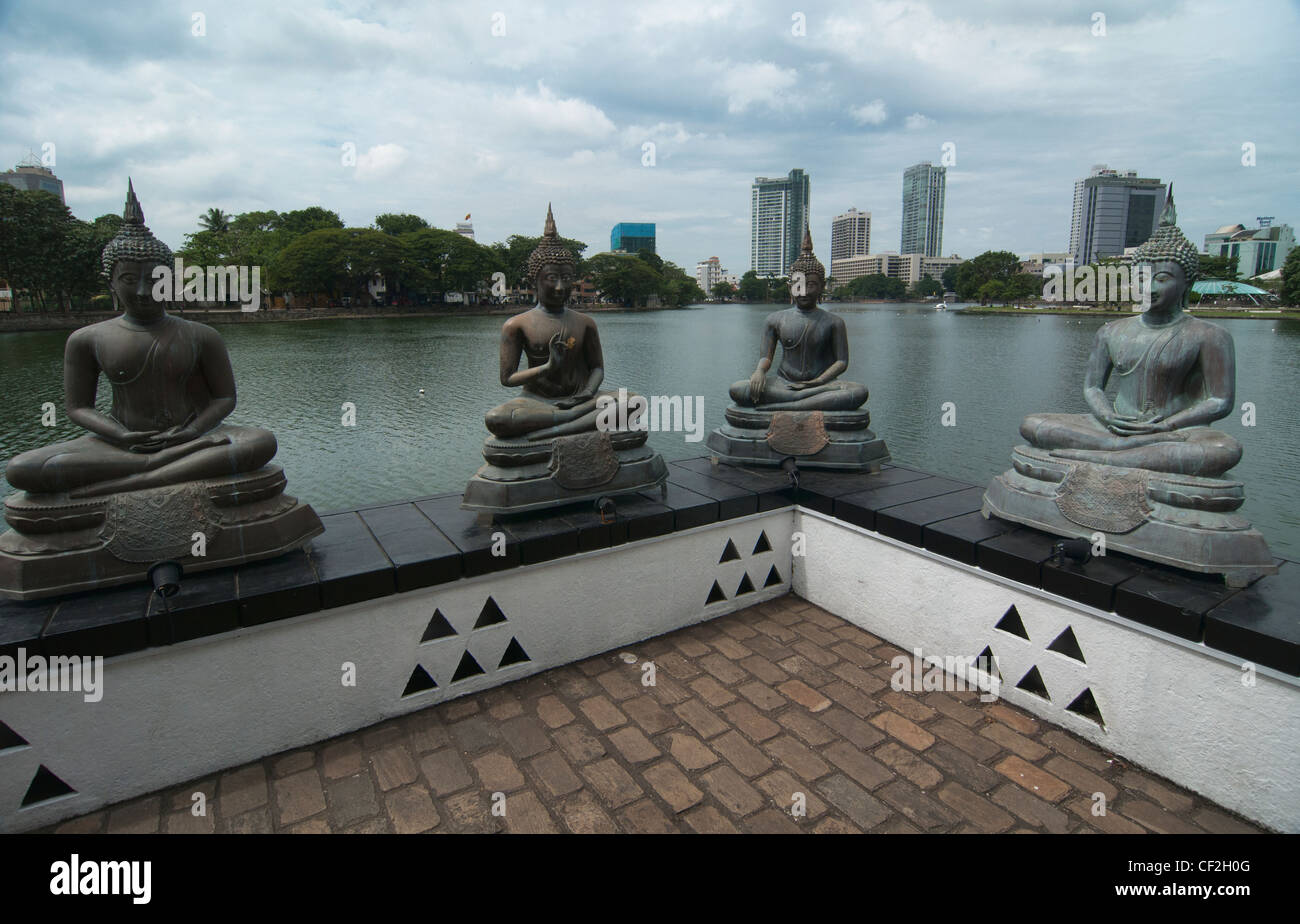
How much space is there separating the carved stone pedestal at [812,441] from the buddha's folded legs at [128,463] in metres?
3.85

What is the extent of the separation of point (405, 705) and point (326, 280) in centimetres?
5477

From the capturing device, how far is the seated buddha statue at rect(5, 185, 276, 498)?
3.87 m

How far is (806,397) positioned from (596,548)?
2.65 meters

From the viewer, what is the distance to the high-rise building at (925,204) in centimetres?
6556

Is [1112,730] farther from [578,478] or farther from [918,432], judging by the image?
[918,432]

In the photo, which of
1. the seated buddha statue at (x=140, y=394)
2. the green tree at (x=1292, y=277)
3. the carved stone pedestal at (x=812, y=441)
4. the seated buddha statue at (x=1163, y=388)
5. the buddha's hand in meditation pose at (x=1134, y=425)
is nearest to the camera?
the seated buddha statue at (x=140, y=394)

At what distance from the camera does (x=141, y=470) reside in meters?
3.87

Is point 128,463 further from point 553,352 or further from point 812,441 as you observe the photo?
point 812,441

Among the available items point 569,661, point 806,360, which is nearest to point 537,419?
point 569,661

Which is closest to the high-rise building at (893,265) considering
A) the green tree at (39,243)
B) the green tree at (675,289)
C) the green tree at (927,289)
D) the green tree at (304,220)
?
the green tree at (927,289)

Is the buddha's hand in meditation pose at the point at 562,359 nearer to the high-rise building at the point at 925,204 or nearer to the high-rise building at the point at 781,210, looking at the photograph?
the high-rise building at the point at 781,210

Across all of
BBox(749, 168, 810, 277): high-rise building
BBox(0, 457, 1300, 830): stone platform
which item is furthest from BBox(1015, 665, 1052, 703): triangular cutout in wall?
BBox(749, 168, 810, 277): high-rise building

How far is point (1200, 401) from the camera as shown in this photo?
4.18m

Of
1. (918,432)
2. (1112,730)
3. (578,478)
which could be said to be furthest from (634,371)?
(1112,730)
